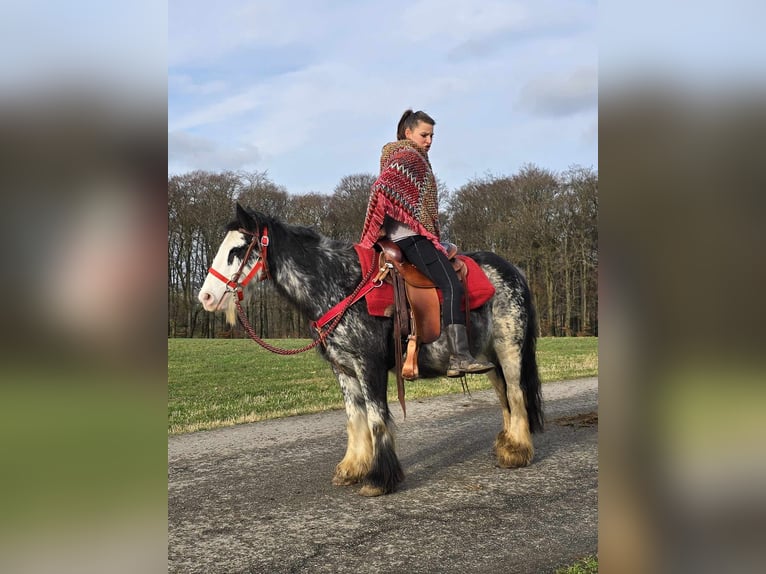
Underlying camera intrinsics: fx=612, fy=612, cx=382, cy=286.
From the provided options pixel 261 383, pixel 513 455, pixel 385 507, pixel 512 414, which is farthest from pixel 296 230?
pixel 261 383

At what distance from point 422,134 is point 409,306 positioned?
166 cm

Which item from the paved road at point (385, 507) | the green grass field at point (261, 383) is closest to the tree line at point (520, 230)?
the green grass field at point (261, 383)

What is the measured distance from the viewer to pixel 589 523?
448cm

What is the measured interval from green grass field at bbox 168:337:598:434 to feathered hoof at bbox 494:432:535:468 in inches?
169

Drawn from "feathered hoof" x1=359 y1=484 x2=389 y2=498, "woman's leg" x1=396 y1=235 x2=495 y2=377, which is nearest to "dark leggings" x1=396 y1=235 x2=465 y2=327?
"woman's leg" x1=396 y1=235 x2=495 y2=377

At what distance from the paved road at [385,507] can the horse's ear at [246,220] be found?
2.39 meters

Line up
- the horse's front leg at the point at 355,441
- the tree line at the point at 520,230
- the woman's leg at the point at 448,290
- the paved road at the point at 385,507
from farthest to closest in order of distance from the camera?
the tree line at the point at 520,230, the horse's front leg at the point at 355,441, the woman's leg at the point at 448,290, the paved road at the point at 385,507

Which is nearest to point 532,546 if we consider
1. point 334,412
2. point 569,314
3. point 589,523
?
point 589,523

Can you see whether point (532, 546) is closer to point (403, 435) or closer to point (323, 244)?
point (323, 244)

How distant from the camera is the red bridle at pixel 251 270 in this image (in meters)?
5.45

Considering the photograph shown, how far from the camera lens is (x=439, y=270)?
5.69 metres

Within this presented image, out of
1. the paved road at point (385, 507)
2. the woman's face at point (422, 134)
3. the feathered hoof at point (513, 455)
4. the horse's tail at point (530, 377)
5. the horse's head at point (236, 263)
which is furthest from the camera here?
the horse's tail at point (530, 377)

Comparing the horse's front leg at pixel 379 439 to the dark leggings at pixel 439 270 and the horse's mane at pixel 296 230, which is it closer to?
the dark leggings at pixel 439 270
